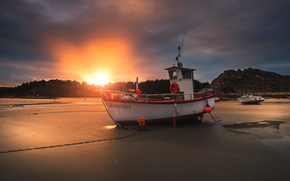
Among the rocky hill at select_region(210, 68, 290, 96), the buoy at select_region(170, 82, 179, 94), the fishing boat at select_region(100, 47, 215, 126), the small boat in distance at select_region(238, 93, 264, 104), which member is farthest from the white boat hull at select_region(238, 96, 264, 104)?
the rocky hill at select_region(210, 68, 290, 96)

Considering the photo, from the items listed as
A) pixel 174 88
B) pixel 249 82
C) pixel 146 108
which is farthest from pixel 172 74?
pixel 249 82

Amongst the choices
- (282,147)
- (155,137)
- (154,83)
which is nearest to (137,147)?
(155,137)

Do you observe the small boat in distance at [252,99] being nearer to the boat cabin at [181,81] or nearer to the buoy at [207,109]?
the boat cabin at [181,81]

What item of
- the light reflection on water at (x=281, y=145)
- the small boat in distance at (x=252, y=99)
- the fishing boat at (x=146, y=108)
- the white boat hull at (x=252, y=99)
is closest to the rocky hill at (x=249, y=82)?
the small boat in distance at (x=252, y=99)

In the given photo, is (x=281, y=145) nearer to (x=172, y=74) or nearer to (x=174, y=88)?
(x=174, y=88)

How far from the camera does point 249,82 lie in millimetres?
93688

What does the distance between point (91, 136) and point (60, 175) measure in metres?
3.89

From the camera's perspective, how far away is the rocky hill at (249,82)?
84.5 metres

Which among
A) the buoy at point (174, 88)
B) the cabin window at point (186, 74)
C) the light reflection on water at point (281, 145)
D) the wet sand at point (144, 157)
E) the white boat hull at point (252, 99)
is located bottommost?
the light reflection on water at point (281, 145)

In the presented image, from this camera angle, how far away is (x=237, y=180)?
3.65 metres

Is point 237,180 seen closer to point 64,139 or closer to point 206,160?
point 206,160

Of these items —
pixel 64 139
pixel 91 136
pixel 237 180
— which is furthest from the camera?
pixel 91 136

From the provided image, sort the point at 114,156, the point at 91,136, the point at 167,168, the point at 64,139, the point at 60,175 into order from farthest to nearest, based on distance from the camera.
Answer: the point at 91,136 < the point at 64,139 < the point at 114,156 < the point at 167,168 < the point at 60,175

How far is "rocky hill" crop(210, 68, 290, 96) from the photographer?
84.5 meters
